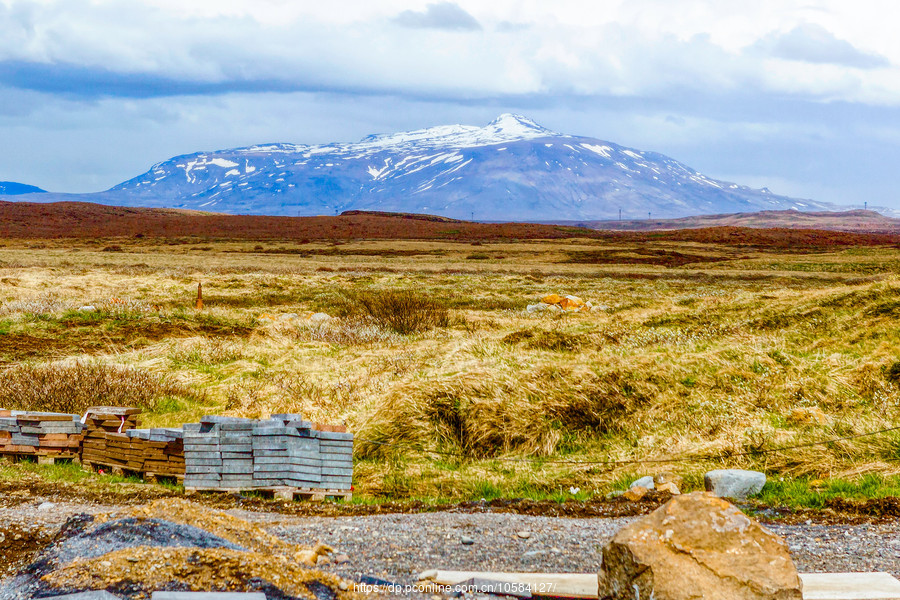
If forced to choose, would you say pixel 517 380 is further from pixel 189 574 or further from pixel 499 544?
pixel 189 574

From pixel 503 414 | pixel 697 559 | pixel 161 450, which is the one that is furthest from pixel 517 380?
pixel 697 559

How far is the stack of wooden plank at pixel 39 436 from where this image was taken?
10.8 m

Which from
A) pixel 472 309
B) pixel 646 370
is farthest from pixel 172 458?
pixel 472 309

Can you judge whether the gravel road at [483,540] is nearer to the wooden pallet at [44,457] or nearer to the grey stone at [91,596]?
the grey stone at [91,596]

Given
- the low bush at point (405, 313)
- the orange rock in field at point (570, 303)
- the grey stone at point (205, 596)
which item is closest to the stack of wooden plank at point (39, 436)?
the grey stone at point (205, 596)

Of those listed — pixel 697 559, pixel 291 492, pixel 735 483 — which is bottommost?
pixel 291 492

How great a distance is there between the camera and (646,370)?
1366 cm

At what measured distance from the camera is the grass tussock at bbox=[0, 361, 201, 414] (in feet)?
43.3

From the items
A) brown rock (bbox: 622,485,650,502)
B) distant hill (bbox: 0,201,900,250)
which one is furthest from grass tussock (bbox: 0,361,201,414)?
distant hill (bbox: 0,201,900,250)

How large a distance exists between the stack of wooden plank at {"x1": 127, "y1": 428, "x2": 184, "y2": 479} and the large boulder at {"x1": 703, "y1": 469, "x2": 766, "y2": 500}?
637 cm

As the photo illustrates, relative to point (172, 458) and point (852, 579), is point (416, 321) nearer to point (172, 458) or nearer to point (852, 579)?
point (172, 458)

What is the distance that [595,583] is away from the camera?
587 cm

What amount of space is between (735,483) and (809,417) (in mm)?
2852

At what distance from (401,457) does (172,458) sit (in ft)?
9.89
